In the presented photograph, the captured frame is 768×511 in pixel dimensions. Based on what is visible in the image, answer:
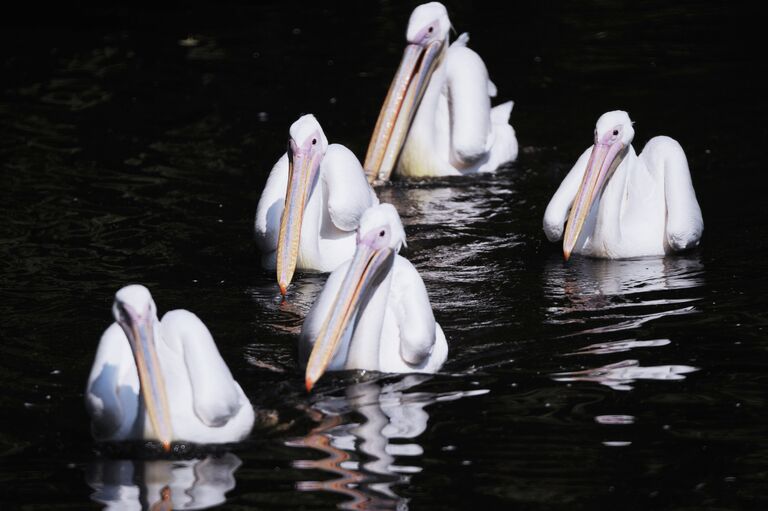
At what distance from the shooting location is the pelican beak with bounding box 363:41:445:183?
27.8 feet

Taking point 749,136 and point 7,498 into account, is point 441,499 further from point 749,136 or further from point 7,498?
point 749,136

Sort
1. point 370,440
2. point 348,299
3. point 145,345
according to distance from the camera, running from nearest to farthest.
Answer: point 145,345, point 370,440, point 348,299

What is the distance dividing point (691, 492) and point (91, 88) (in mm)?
7773

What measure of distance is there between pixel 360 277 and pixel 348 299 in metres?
0.11

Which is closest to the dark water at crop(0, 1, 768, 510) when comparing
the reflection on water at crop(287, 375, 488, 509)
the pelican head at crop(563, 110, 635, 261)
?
the reflection on water at crop(287, 375, 488, 509)

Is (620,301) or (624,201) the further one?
(624,201)

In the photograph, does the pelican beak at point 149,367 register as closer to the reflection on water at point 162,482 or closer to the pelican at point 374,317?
the reflection on water at point 162,482

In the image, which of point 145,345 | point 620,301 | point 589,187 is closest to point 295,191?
point 589,187

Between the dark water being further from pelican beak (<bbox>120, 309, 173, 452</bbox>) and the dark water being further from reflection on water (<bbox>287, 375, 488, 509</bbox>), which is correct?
pelican beak (<bbox>120, 309, 173, 452</bbox>)

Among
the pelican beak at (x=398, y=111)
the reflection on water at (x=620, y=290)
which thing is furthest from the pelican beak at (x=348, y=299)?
the pelican beak at (x=398, y=111)

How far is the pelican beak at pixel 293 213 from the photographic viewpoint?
642 centimetres

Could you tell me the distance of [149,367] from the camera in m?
4.52

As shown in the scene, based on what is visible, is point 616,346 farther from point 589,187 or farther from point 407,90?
point 407,90

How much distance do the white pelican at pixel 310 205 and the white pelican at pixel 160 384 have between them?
1.61 m
